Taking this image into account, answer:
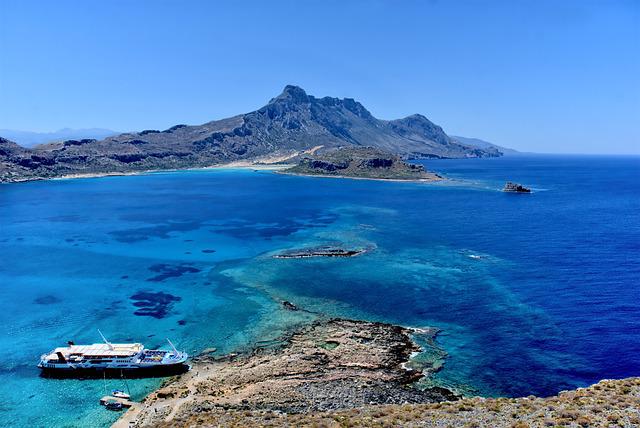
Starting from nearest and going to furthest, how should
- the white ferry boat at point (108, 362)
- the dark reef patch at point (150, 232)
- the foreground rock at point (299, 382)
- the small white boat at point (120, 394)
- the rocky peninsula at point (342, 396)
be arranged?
the rocky peninsula at point (342, 396), the foreground rock at point (299, 382), the small white boat at point (120, 394), the white ferry boat at point (108, 362), the dark reef patch at point (150, 232)

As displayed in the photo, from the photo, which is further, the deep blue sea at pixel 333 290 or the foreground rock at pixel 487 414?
the deep blue sea at pixel 333 290

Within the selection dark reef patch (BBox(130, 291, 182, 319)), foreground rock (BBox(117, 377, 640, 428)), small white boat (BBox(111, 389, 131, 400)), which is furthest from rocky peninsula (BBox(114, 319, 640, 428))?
dark reef patch (BBox(130, 291, 182, 319))

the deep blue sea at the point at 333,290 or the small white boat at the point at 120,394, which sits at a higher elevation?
the deep blue sea at the point at 333,290

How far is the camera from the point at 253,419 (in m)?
42.2

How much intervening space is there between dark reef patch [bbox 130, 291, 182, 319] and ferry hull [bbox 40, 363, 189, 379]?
17.0 m

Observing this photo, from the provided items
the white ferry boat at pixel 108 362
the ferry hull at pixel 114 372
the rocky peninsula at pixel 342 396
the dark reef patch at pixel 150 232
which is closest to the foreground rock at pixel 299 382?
the rocky peninsula at pixel 342 396

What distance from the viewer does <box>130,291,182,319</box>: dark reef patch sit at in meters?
73.9

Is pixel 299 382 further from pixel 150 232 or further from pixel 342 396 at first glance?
pixel 150 232

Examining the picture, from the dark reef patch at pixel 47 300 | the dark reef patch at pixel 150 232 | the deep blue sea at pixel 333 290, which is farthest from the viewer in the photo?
the dark reef patch at pixel 150 232

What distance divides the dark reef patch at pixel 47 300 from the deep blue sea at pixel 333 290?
0.56m

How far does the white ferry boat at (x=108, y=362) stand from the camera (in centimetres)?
5534

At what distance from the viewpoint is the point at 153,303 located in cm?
7831

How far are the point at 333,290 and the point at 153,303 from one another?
105 feet

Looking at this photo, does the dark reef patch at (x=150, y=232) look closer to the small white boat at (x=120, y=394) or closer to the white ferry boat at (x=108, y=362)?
the white ferry boat at (x=108, y=362)
